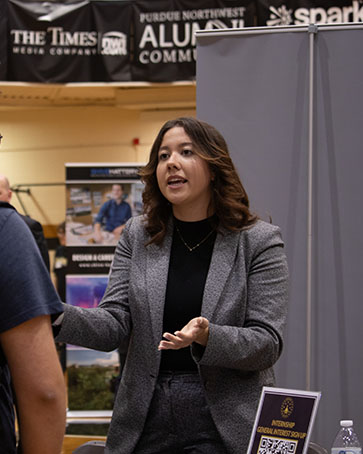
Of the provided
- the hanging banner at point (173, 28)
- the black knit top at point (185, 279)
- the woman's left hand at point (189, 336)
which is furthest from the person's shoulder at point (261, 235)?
the hanging banner at point (173, 28)

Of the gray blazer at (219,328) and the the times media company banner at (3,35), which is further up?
the the times media company banner at (3,35)

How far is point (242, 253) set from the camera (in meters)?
2.26

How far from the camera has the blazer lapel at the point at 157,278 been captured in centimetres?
221

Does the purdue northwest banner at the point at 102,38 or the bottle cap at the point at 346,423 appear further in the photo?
the purdue northwest banner at the point at 102,38

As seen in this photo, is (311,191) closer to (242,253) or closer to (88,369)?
(242,253)

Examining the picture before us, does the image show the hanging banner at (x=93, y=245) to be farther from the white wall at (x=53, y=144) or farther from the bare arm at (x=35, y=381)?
the bare arm at (x=35, y=381)

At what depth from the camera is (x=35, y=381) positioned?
128 centimetres

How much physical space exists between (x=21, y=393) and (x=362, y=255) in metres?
2.19

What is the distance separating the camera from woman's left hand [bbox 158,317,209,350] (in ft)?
6.31

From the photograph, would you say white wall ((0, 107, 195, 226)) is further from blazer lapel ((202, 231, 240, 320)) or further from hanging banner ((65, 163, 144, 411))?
blazer lapel ((202, 231, 240, 320))

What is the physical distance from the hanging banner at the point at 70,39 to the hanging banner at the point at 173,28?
0.16m

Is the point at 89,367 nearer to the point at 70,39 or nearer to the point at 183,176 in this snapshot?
the point at 70,39

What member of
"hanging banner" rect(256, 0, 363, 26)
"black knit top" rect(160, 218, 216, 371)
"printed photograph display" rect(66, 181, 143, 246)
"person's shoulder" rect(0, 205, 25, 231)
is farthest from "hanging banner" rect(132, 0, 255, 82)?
"person's shoulder" rect(0, 205, 25, 231)

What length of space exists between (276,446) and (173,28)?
20.9 ft
